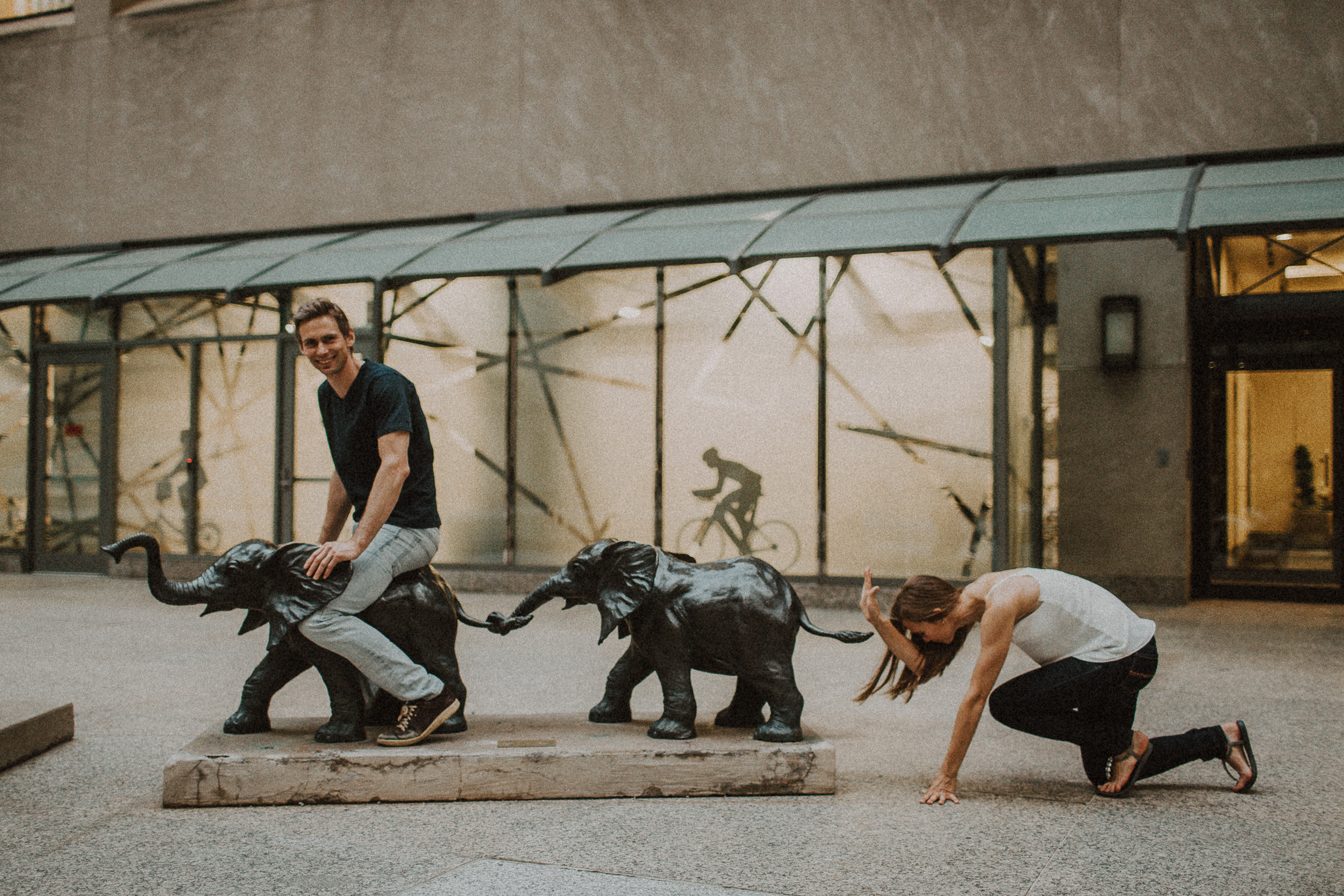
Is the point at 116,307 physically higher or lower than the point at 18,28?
lower

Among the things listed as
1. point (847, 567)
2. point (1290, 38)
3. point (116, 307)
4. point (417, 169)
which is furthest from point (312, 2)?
point (1290, 38)

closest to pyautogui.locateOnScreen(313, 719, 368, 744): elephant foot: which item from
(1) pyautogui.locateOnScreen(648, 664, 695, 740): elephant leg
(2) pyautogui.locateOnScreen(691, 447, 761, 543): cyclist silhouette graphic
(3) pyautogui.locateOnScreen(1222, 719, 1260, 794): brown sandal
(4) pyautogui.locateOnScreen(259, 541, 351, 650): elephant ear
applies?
(4) pyautogui.locateOnScreen(259, 541, 351, 650): elephant ear

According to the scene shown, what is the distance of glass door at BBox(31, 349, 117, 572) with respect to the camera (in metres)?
12.9

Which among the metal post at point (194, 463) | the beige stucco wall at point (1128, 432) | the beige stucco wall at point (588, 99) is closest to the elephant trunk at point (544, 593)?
the beige stucco wall at point (588, 99)

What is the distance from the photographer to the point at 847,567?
10586mm

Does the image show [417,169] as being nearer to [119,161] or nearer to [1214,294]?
[119,161]

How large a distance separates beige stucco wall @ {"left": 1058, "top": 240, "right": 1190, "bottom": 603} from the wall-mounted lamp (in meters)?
0.10

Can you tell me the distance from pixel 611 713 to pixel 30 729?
100 inches

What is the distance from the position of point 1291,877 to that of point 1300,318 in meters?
9.42

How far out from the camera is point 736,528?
1095 cm

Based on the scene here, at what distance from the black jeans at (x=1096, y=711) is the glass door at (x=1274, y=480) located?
26.9ft

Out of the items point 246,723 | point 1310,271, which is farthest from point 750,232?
point 246,723

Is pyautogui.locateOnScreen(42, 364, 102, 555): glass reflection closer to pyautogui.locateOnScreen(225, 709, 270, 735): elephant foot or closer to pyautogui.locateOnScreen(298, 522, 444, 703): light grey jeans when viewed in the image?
pyautogui.locateOnScreen(225, 709, 270, 735): elephant foot

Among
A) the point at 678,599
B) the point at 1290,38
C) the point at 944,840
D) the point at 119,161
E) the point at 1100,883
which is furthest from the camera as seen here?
the point at 119,161
